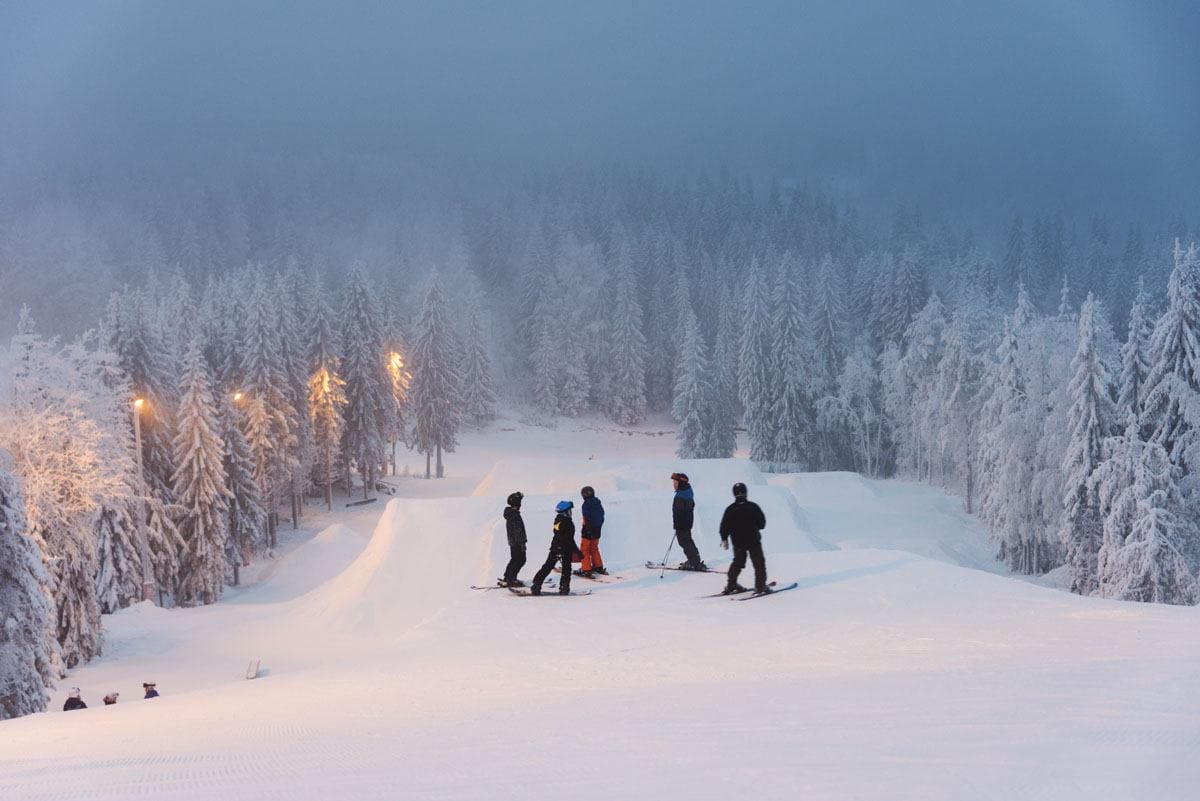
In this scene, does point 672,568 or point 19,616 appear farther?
point 19,616

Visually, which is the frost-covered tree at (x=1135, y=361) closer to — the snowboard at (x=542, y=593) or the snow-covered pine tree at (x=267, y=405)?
the snowboard at (x=542, y=593)

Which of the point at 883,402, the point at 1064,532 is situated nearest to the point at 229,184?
the point at 883,402

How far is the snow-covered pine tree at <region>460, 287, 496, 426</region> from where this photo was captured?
79.0 metres

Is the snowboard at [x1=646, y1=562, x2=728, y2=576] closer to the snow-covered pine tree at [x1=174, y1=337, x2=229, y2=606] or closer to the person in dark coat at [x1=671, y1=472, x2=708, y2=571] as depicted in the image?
the person in dark coat at [x1=671, y1=472, x2=708, y2=571]

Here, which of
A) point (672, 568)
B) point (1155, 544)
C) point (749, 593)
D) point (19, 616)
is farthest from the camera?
point (1155, 544)

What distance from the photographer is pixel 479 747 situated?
6828 millimetres

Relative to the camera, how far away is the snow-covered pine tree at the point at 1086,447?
32312 mm

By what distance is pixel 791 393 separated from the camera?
6462cm

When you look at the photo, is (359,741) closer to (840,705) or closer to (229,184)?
(840,705)

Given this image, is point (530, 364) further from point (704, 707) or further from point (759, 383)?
point (704, 707)

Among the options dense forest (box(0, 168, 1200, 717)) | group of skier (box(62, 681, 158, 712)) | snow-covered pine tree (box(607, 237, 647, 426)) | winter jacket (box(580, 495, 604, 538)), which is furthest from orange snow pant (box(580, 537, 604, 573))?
snow-covered pine tree (box(607, 237, 647, 426))

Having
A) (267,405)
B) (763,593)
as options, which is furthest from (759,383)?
(763,593)

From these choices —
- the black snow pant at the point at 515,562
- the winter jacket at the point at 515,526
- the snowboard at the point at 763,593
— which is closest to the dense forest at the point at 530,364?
the black snow pant at the point at 515,562

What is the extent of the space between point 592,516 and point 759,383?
50047 millimetres
